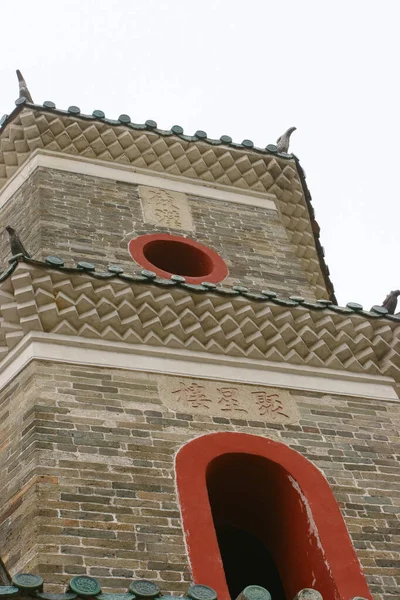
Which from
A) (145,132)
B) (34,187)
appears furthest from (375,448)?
(145,132)

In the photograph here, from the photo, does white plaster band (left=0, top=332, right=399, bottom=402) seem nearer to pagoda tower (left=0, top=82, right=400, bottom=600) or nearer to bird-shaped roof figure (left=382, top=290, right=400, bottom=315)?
pagoda tower (left=0, top=82, right=400, bottom=600)

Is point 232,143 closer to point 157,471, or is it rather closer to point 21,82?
point 21,82

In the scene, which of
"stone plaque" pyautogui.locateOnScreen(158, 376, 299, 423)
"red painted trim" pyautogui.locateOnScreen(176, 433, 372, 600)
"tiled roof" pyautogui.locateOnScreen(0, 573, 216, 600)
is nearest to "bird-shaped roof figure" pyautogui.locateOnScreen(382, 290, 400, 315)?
"stone plaque" pyautogui.locateOnScreen(158, 376, 299, 423)

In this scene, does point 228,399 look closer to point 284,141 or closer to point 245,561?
point 245,561

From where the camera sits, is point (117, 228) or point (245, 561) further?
point (117, 228)

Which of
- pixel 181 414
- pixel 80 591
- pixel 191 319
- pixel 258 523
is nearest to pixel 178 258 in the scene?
pixel 191 319

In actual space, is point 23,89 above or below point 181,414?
above

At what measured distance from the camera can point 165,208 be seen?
43.7ft

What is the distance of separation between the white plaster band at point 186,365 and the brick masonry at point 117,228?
1925 millimetres

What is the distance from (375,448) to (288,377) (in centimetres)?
119

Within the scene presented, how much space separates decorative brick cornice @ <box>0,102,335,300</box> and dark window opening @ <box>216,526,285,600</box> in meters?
4.47

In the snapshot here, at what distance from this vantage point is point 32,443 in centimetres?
818

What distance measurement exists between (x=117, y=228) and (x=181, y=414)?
393 cm

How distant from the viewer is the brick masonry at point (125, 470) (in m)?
7.30
